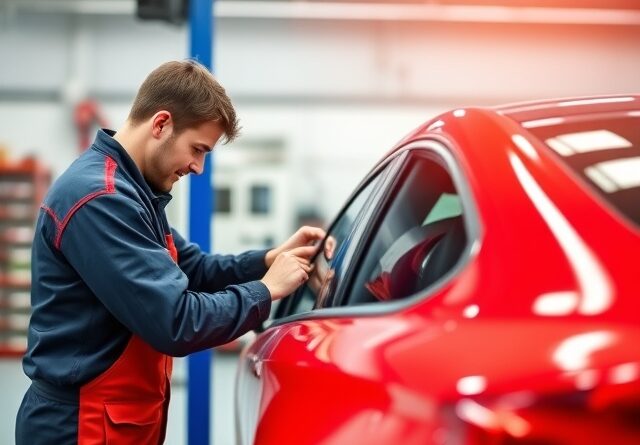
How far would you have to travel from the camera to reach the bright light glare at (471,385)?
1.27m

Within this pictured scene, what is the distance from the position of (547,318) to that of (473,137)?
49 centimetres

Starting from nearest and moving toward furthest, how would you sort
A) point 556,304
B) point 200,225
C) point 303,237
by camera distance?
point 556,304 → point 303,237 → point 200,225

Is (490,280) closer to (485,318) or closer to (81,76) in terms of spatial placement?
(485,318)

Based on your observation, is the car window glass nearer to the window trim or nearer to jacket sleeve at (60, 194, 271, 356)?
the window trim

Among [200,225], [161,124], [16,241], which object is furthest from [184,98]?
[16,241]

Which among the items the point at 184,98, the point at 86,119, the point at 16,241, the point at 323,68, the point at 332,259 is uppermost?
the point at 184,98

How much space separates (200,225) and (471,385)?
158 inches

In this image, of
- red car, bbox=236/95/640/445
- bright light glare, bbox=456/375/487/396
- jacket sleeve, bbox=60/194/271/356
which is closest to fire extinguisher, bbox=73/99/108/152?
jacket sleeve, bbox=60/194/271/356

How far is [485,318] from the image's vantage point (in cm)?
141

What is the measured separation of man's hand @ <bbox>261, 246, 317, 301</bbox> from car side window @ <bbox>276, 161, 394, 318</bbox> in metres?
0.06

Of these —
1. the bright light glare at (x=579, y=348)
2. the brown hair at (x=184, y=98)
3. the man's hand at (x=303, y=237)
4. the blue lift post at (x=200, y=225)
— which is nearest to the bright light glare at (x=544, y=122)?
the bright light glare at (x=579, y=348)

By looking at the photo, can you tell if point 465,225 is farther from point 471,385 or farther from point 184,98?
point 184,98

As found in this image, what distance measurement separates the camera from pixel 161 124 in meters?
2.71

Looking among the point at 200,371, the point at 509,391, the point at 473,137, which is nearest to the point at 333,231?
the point at 473,137
